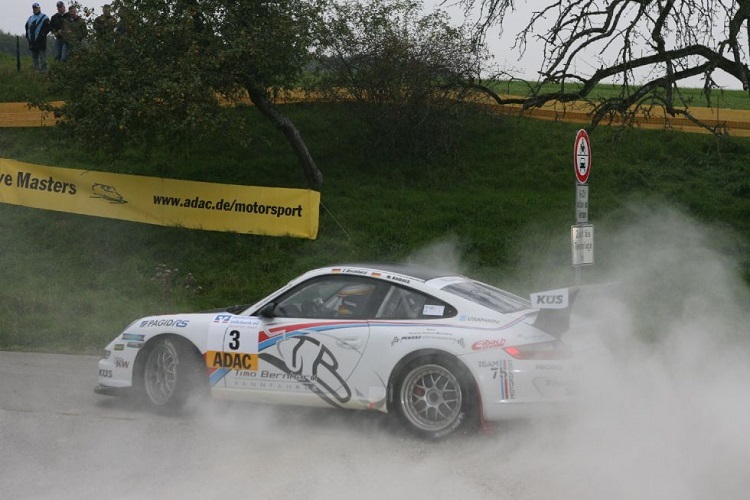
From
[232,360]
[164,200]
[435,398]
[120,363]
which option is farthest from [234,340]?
[164,200]

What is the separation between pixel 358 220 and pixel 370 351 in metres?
11.7

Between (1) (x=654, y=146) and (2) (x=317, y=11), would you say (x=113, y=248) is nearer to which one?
(2) (x=317, y=11)

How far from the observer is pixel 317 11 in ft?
65.0

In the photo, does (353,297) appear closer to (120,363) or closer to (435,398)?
(435,398)

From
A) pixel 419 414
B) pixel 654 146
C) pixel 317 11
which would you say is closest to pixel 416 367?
pixel 419 414

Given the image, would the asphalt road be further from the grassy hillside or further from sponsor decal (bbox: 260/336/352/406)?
the grassy hillside

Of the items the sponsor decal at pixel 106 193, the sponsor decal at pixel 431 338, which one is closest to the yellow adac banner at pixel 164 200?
the sponsor decal at pixel 106 193

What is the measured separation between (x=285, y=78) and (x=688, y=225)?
8.81 m

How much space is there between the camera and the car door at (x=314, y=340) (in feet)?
23.7

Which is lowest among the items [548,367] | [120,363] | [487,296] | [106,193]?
[120,363]

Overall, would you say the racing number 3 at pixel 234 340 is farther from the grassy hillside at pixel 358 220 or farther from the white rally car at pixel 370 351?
the grassy hillside at pixel 358 220

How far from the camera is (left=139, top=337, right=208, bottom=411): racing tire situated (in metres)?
7.75

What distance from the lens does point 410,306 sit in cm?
726

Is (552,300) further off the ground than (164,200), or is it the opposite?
(164,200)
